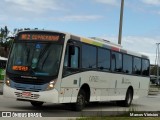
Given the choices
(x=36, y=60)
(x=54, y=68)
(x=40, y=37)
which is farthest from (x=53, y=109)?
(x=40, y=37)

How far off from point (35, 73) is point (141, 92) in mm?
11546

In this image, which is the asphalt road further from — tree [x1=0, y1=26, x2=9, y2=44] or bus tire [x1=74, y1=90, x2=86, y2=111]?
tree [x1=0, y1=26, x2=9, y2=44]

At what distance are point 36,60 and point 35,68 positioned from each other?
0.94 feet

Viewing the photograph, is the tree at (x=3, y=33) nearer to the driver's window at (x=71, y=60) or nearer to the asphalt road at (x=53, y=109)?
the asphalt road at (x=53, y=109)

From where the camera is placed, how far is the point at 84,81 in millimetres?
17859

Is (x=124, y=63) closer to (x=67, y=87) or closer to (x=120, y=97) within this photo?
(x=120, y=97)

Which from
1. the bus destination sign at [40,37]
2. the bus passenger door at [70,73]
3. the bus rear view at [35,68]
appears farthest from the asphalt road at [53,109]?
the bus destination sign at [40,37]

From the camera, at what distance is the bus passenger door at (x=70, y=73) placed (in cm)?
1628

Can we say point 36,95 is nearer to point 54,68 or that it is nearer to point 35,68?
point 35,68

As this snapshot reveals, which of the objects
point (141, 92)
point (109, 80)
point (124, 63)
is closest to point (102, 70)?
point (109, 80)

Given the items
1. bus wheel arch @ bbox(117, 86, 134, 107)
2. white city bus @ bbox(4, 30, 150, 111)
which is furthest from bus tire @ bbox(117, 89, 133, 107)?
white city bus @ bbox(4, 30, 150, 111)

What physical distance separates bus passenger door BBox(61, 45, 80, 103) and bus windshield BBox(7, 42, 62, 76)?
0.44 m

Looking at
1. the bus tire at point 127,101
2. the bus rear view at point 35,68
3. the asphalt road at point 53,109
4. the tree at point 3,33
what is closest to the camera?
the bus rear view at point 35,68

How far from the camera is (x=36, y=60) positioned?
16000 mm
